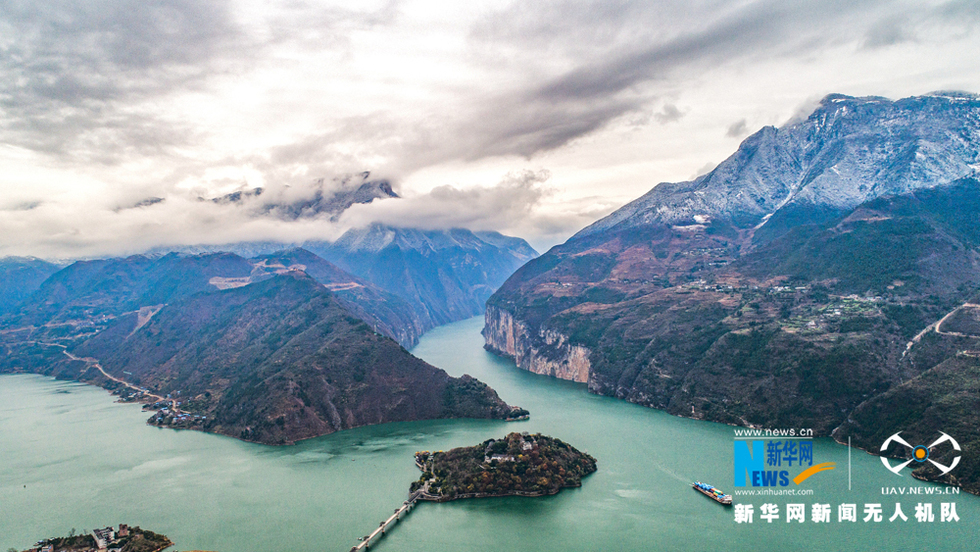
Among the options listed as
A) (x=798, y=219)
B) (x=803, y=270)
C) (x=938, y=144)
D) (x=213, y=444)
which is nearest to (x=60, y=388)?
(x=213, y=444)

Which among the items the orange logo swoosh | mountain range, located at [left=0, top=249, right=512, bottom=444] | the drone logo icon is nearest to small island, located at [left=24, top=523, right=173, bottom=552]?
mountain range, located at [left=0, top=249, right=512, bottom=444]

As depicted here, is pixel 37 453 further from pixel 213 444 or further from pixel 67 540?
pixel 67 540

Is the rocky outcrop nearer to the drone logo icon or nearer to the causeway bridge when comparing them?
the drone logo icon

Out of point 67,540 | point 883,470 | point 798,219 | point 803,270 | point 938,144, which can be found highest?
point 938,144

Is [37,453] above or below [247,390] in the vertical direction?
below

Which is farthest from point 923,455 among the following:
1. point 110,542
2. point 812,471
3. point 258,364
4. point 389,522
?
point 258,364

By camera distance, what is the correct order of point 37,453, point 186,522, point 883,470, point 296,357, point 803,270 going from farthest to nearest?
point 803,270 < point 296,357 < point 37,453 < point 883,470 < point 186,522

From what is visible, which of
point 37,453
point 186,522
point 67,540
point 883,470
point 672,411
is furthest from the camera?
point 672,411
